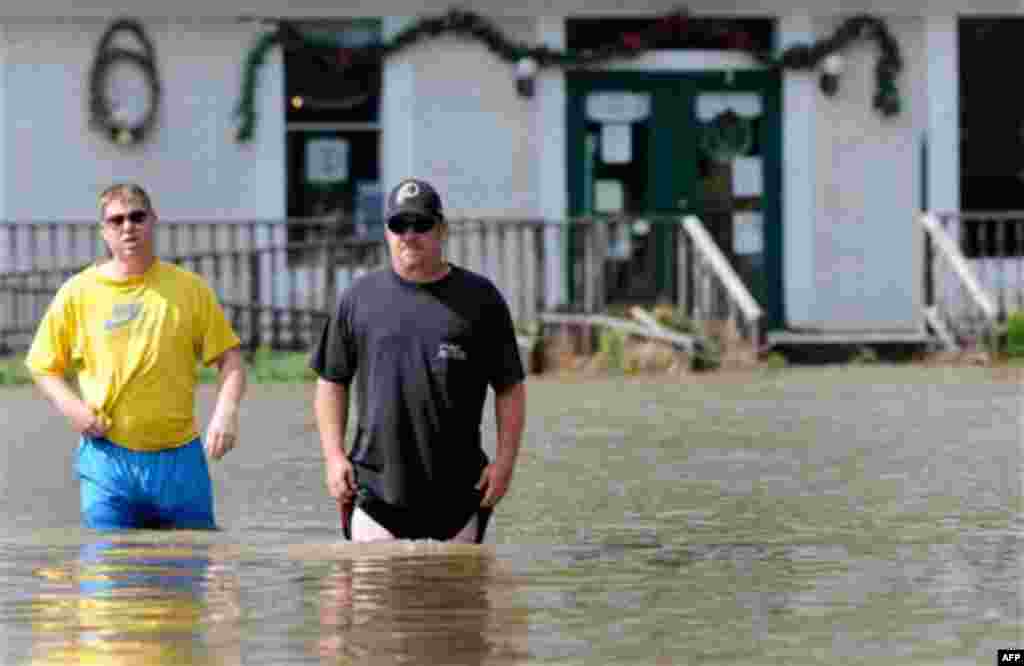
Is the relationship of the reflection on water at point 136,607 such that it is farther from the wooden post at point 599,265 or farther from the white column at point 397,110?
the white column at point 397,110

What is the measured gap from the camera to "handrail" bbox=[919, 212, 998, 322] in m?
25.1

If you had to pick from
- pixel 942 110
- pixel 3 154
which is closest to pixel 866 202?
pixel 942 110

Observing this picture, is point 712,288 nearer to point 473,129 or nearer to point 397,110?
point 473,129

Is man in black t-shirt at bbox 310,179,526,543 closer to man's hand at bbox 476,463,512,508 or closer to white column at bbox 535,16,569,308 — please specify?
man's hand at bbox 476,463,512,508

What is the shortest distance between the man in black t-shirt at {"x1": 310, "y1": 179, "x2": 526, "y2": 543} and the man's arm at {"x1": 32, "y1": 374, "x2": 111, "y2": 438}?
1.16 m

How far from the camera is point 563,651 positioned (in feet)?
27.9

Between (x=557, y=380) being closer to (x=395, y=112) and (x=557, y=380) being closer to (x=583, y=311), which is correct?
(x=583, y=311)

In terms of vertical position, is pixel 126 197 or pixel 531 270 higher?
pixel 126 197

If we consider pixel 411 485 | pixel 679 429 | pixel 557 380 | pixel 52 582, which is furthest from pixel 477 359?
pixel 557 380

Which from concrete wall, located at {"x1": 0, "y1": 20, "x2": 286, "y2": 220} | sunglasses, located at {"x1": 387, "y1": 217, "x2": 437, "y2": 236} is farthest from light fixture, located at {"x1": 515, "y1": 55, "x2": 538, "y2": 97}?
sunglasses, located at {"x1": 387, "y1": 217, "x2": 437, "y2": 236}

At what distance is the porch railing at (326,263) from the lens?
25.4 metres

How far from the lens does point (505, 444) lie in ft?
33.4

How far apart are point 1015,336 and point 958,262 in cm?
100

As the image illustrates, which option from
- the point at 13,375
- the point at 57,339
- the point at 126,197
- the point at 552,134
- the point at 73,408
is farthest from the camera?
the point at 552,134
